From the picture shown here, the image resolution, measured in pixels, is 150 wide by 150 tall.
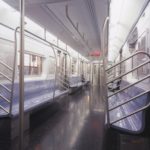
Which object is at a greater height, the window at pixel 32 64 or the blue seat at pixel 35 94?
the window at pixel 32 64

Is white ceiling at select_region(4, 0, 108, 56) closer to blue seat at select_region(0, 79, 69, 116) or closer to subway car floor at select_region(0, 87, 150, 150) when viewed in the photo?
blue seat at select_region(0, 79, 69, 116)

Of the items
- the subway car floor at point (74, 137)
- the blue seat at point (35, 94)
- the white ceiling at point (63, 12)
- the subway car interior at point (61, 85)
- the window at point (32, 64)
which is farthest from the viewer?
the window at point (32, 64)

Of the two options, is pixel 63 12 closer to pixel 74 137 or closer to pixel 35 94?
pixel 35 94

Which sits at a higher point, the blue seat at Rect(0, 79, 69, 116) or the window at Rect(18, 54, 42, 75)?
the window at Rect(18, 54, 42, 75)

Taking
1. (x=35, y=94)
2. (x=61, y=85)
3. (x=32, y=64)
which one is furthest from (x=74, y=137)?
(x=61, y=85)

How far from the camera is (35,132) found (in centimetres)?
261

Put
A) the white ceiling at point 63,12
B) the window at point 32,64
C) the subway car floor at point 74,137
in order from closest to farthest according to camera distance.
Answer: the subway car floor at point 74,137
the white ceiling at point 63,12
the window at point 32,64

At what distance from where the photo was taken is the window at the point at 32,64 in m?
3.79

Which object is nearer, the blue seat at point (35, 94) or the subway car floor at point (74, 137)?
the subway car floor at point (74, 137)

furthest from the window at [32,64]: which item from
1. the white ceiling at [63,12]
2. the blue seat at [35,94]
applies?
the white ceiling at [63,12]

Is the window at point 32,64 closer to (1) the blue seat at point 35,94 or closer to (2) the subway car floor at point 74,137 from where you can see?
(1) the blue seat at point 35,94

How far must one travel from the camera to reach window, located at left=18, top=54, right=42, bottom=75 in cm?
379

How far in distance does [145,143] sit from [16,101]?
2.20 meters

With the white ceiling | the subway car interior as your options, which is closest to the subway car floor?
the subway car interior
